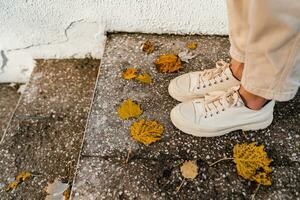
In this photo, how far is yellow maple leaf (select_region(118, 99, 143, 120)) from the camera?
143cm

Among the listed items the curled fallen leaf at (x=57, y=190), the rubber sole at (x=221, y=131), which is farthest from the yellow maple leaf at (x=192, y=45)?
the curled fallen leaf at (x=57, y=190)

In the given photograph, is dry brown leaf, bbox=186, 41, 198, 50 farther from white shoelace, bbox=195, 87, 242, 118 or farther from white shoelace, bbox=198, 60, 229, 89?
white shoelace, bbox=195, 87, 242, 118

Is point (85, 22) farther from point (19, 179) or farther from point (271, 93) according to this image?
point (271, 93)

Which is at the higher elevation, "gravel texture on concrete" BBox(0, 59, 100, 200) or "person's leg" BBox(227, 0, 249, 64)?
"person's leg" BBox(227, 0, 249, 64)

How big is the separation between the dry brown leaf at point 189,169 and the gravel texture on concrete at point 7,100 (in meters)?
1.19

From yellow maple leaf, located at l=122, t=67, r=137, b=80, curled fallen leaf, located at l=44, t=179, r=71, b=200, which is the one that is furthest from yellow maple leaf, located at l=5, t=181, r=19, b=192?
yellow maple leaf, located at l=122, t=67, r=137, b=80

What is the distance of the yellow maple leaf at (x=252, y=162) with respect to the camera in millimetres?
1242

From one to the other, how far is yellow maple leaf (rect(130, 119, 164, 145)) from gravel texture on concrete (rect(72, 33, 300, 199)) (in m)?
0.02

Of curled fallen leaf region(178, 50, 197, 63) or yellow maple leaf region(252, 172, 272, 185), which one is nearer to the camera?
yellow maple leaf region(252, 172, 272, 185)

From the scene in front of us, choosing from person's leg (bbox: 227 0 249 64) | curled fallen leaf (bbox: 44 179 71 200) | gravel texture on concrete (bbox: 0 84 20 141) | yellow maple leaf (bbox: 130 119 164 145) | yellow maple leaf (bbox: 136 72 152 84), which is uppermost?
person's leg (bbox: 227 0 249 64)

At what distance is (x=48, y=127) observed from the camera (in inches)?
63.1

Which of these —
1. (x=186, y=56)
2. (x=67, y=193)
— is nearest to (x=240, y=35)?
(x=186, y=56)

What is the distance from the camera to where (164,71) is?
1598mm

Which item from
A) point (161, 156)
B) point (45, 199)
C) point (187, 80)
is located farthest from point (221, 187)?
point (45, 199)
